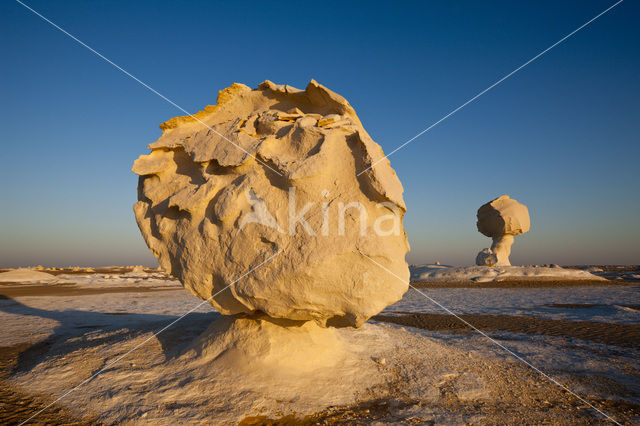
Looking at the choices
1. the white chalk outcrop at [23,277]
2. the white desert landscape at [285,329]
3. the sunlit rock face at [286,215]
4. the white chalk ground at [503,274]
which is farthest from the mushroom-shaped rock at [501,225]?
the white chalk outcrop at [23,277]

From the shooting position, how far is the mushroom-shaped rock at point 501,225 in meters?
16.5

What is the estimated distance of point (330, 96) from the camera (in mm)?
3797

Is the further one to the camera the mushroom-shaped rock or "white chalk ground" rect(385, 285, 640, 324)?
the mushroom-shaped rock

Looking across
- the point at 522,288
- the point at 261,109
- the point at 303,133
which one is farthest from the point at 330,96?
the point at 522,288

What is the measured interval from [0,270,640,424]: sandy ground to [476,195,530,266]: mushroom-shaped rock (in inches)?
383

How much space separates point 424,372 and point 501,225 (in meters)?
15.2

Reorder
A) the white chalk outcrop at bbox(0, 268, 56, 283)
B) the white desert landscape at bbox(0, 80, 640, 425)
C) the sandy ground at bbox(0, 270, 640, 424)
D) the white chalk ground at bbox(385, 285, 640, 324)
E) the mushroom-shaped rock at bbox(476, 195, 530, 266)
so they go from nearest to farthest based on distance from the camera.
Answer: the sandy ground at bbox(0, 270, 640, 424), the white desert landscape at bbox(0, 80, 640, 425), the white chalk ground at bbox(385, 285, 640, 324), the mushroom-shaped rock at bbox(476, 195, 530, 266), the white chalk outcrop at bbox(0, 268, 56, 283)

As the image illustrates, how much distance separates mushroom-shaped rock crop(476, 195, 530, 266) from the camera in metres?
16.5

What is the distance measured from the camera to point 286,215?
332 cm

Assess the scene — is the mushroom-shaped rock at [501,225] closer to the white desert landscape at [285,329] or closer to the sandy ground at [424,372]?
the sandy ground at [424,372]

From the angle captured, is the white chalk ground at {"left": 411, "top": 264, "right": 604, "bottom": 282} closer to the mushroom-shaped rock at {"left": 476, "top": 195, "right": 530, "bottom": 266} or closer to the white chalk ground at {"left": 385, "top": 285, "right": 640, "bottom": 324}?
the white chalk ground at {"left": 385, "top": 285, "right": 640, "bottom": 324}

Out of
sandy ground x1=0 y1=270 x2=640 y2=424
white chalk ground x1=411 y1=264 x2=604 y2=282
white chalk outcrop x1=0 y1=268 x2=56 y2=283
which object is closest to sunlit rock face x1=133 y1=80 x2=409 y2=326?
sandy ground x1=0 y1=270 x2=640 y2=424

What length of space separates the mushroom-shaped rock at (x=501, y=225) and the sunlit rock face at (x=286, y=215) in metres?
15.2

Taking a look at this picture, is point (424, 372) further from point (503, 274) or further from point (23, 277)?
point (23, 277)
